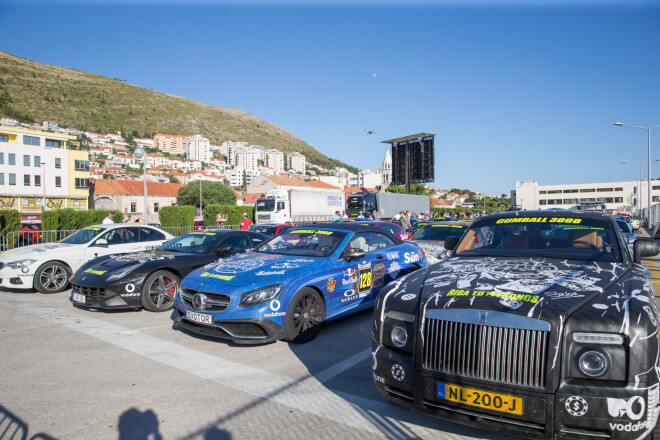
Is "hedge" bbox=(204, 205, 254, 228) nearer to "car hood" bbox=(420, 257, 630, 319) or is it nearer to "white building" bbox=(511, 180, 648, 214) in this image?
"car hood" bbox=(420, 257, 630, 319)

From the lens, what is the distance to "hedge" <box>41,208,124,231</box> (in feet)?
75.4

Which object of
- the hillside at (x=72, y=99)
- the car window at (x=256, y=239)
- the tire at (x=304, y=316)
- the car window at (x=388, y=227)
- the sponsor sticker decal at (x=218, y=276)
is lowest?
the tire at (x=304, y=316)

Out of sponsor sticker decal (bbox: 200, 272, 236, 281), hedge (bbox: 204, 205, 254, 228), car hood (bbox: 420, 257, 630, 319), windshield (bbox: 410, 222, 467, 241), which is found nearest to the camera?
car hood (bbox: 420, 257, 630, 319)

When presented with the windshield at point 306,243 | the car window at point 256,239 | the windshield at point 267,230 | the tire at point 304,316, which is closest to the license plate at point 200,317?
the tire at point 304,316

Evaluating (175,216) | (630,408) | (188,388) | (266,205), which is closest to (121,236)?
(188,388)

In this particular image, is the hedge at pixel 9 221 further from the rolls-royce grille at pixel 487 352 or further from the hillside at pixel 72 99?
the hillside at pixel 72 99

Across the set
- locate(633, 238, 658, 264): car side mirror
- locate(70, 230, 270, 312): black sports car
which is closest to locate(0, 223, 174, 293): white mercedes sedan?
locate(70, 230, 270, 312): black sports car

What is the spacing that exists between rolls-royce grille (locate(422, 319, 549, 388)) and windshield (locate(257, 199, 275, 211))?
3254 centimetres

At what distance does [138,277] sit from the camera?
734 cm

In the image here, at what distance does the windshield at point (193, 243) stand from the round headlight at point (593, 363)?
7.01 meters

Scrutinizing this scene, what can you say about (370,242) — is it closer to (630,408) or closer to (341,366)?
(341,366)

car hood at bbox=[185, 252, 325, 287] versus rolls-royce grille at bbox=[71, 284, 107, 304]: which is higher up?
car hood at bbox=[185, 252, 325, 287]

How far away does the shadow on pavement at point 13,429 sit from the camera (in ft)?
11.0

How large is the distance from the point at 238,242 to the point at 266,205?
26.5 m
